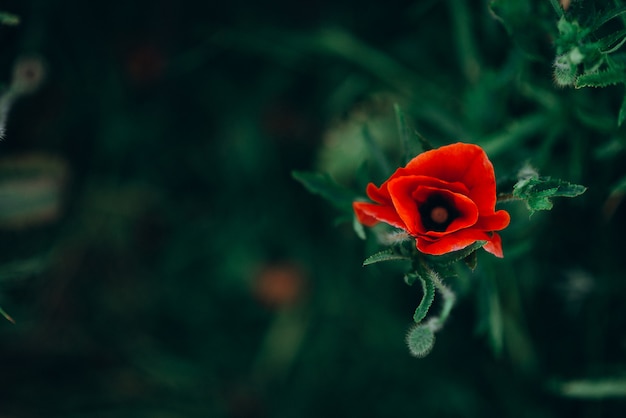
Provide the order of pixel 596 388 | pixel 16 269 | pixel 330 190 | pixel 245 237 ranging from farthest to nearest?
pixel 245 237 → pixel 16 269 → pixel 596 388 → pixel 330 190

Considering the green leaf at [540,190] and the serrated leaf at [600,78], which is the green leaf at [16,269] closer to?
the green leaf at [540,190]

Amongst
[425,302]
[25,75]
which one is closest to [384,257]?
[425,302]

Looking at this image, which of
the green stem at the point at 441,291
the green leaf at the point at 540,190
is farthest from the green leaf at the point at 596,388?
the green leaf at the point at 540,190

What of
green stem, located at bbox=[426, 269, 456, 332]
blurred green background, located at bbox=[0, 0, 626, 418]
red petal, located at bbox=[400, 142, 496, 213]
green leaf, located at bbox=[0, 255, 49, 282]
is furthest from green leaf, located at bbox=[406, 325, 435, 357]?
green leaf, located at bbox=[0, 255, 49, 282]

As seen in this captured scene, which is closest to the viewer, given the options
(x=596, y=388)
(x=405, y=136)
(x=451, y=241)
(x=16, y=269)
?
(x=451, y=241)

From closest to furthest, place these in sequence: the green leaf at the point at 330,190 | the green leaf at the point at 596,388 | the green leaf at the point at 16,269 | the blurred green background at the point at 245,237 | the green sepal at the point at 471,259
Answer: the green sepal at the point at 471,259, the green leaf at the point at 330,190, the green leaf at the point at 596,388, the green leaf at the point at 16,269, the blurred green background at the point at 245,237

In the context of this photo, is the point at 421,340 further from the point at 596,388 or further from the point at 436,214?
the point at 596,388
